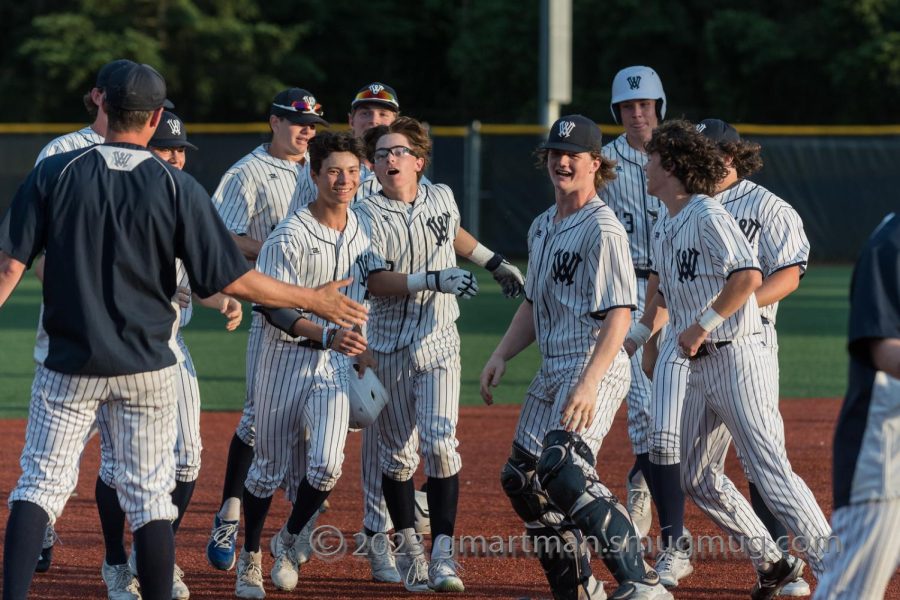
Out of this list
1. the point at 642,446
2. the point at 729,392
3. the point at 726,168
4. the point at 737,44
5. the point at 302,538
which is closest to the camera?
the point at 729,392

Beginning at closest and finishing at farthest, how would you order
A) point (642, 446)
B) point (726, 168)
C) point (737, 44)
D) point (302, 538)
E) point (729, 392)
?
point (729, 392), point (726, 168), point (302, 538), point (642, 446), point (737, 44)

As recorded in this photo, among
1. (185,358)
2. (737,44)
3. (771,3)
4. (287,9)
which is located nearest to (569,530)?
(185,358)

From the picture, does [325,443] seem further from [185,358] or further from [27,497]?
[27,497]

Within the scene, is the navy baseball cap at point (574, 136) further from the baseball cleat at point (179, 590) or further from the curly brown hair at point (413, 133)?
the baseball cleat at point (179, 590)

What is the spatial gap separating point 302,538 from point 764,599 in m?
1.99

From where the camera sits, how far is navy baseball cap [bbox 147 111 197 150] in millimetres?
5793

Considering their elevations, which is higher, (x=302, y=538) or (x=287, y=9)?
(x=287, y=9)

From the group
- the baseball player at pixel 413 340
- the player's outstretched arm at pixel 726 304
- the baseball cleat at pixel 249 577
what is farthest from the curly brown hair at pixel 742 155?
the baseball cleat at pixel 249 577

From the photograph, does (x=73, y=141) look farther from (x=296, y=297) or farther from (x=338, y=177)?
(x=296, y=297)

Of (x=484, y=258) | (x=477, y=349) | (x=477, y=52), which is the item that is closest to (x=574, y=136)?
(x=484, y=258)

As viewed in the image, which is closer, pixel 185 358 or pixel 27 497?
pixel 27 497

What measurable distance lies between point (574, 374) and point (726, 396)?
23.5 inches

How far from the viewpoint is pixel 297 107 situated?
262 inches

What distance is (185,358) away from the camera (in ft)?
18.3
